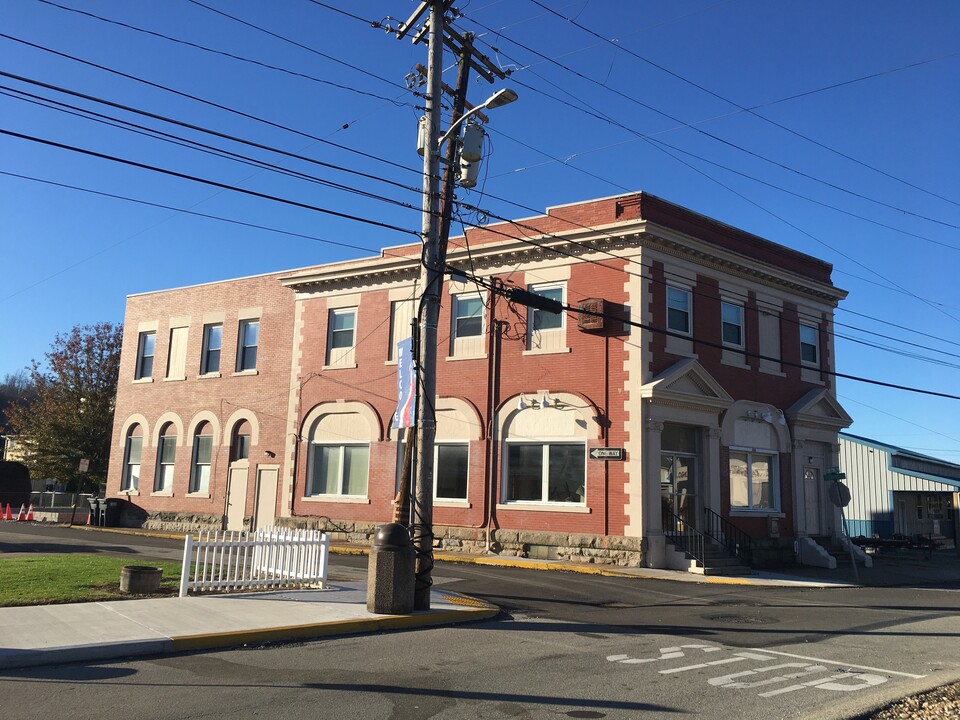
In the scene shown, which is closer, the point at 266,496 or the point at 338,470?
the point at 338,470

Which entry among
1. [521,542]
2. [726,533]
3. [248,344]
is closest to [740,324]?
[726,533]

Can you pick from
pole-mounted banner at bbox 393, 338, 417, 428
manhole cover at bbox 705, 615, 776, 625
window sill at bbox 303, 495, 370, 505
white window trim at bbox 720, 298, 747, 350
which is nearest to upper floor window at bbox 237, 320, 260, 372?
window sill at bbox 303, 495, 370, 505

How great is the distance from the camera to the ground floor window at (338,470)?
86.2ft

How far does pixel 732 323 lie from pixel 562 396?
600 centimetres

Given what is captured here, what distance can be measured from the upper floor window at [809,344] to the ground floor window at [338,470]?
47.9 feet

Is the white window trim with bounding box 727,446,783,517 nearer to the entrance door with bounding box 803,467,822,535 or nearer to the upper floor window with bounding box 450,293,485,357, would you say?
the entrance door with bounding box 803,467,822,535

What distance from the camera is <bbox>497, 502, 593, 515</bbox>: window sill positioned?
2175cm

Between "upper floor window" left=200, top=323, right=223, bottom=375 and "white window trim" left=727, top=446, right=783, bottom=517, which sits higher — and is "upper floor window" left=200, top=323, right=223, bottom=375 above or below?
above

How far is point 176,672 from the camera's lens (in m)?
8.23

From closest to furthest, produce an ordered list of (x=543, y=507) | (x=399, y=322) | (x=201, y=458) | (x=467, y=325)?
(x=543, y=507) → (x=467, y=325) → (x=399, y=322) → (x=201, y=458)

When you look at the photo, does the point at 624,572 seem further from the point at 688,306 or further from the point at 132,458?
the point at 132,458

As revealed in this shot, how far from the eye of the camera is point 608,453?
21219mm

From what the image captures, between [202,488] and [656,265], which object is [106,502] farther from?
[656,265]

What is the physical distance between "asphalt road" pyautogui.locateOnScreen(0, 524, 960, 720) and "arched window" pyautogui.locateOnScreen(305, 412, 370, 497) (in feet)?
42.4
